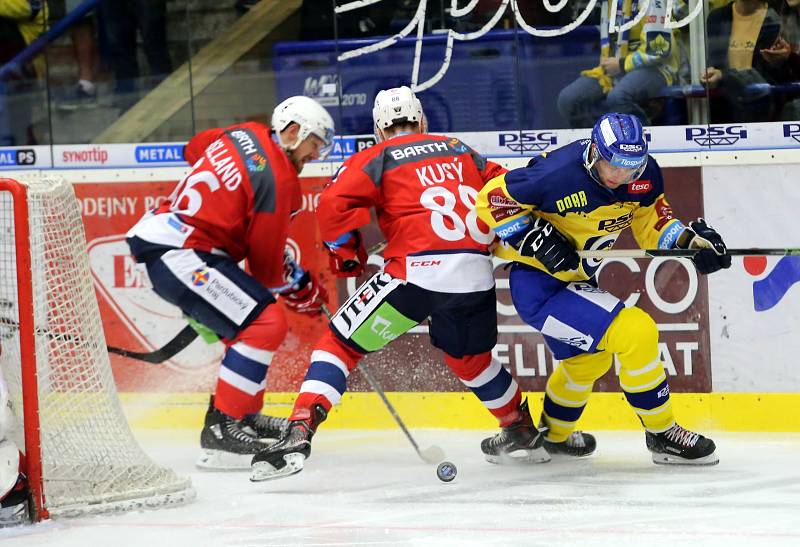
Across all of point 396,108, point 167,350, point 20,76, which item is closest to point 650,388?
point 396,108

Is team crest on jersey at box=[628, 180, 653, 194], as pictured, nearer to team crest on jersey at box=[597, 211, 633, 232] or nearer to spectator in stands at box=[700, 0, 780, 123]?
team crest on jersey at box=[597, 211, 633, 232]

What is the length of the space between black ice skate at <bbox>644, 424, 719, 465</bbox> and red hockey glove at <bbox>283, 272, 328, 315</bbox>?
124 cm

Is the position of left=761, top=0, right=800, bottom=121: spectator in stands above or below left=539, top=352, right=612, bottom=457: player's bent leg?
above

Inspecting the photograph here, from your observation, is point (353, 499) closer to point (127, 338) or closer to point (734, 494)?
point (734, 494)

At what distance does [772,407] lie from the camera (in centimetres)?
439

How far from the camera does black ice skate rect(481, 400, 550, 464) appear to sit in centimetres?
411

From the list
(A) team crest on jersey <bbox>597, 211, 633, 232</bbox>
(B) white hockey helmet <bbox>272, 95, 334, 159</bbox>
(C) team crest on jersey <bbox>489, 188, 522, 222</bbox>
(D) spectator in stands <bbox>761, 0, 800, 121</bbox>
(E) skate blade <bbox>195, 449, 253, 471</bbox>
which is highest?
(D) spectator in stands <bbox>761, 0, 800, 121</bbox>

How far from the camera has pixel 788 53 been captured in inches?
174

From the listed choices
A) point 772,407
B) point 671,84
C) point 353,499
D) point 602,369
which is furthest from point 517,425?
point 671,84

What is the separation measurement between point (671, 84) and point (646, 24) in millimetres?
225

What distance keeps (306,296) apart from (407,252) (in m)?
0.68

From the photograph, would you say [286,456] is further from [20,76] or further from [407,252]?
[20,76]

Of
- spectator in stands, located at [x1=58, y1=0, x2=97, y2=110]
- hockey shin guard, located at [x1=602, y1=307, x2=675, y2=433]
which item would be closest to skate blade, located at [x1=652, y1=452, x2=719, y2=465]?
hockey shin guard, located at [x1=602, y1=307, x2=675, y2=433]

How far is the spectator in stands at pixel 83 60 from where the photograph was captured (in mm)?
5188
